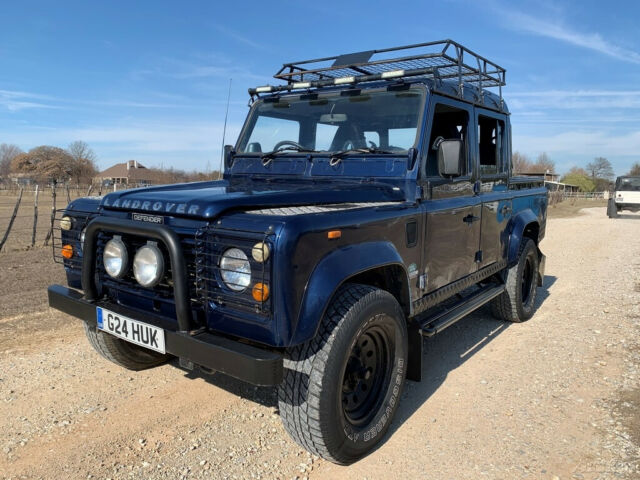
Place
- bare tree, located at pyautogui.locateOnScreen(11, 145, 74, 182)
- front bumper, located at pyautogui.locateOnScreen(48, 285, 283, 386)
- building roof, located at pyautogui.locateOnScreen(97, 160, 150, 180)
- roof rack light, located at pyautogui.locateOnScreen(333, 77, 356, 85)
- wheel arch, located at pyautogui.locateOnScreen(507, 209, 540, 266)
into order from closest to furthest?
1. front bumper, located at pyautogui.locateOnScreen(48, 285, 283, 386)
2. roof rack light, located at pyautogui.locateOnScreen(333, 77, 356, 85)
3. wheel arch, located at pyautogui.locateOnScreen(507, 209, 540, 266)
4. bare tree, located at pyautogui.locateOnScreen(11, 145, 74, 182)
5. building roof, located at pyautogui.locateOnScreen(97, 160, 150, 180)

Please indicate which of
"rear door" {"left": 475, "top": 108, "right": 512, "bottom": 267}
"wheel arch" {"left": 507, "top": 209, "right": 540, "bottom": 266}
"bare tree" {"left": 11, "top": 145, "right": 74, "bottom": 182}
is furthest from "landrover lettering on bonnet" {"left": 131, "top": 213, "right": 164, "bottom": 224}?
"bare tree" {"left": 11, "top": 145, "right": 74, "bottom": 182}

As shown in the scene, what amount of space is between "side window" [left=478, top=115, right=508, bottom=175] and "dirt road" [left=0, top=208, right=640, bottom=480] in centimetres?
178

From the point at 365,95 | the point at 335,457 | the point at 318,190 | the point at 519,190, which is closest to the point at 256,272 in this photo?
the point at 318,190

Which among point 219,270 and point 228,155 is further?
point 228,155

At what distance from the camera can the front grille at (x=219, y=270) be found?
2.25 m

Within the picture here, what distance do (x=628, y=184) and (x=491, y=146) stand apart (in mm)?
22052

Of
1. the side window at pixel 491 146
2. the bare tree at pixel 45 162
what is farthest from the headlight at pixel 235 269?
the bare tree at pixel 45 162

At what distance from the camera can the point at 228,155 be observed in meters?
4.36

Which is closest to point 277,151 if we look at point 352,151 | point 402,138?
point 352,151

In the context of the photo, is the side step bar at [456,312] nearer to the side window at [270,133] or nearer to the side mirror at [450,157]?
the side mirror at [450,157]

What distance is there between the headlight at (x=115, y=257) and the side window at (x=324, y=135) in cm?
178

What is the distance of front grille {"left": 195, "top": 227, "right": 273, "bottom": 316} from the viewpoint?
225 centimetres

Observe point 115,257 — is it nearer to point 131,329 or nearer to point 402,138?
point 131,329

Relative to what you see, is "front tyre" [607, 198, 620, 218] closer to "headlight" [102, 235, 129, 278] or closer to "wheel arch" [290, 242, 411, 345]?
"wheel arch" [290, 242, 411, 345]
